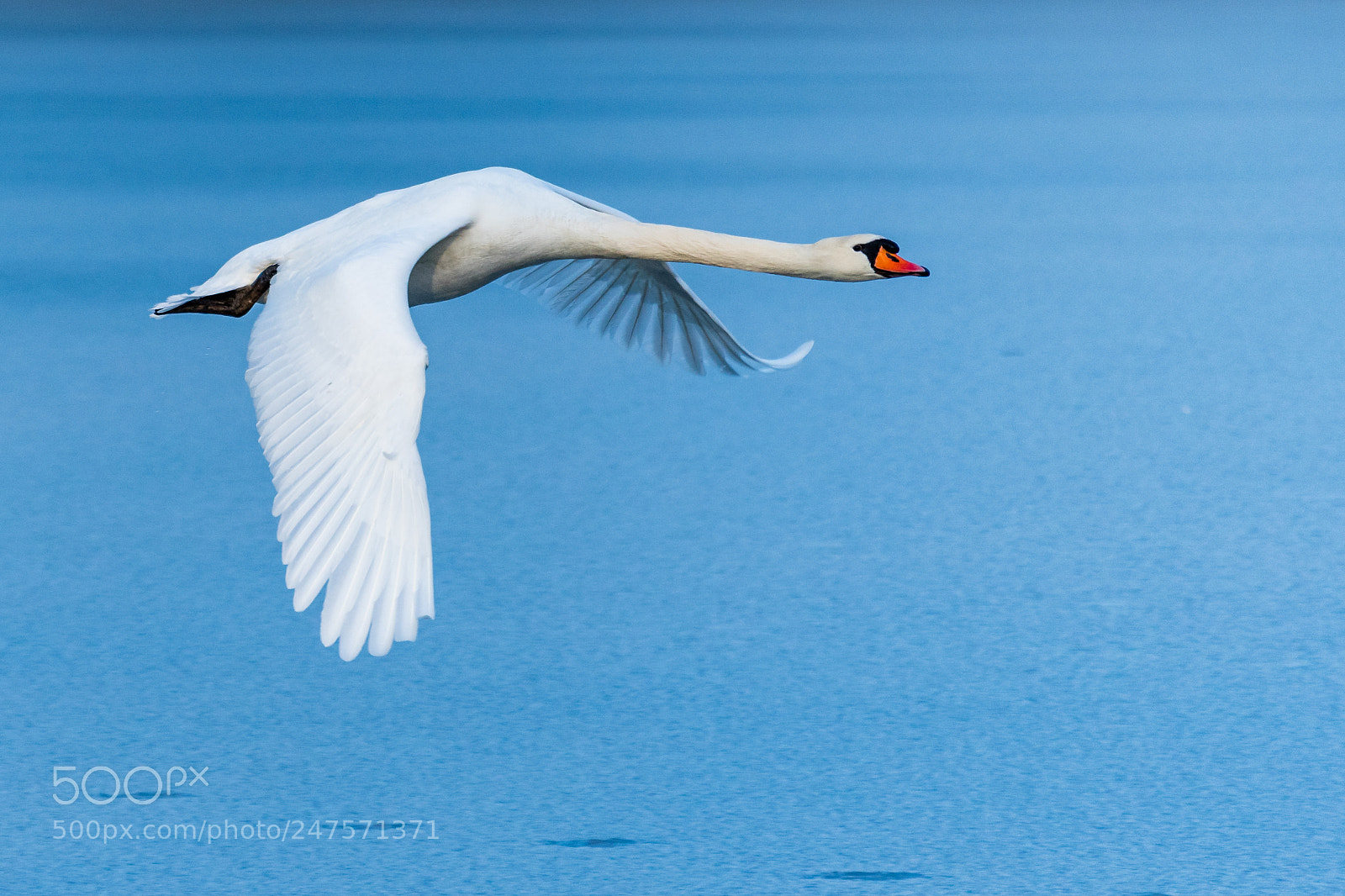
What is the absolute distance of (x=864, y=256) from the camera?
14.1 feet

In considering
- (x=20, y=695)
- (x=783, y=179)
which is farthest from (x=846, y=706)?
(x=783, y=179)

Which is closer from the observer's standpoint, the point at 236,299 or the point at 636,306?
the point at 236,299

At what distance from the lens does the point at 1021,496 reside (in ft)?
17.6

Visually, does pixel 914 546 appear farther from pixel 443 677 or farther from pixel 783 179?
pixel 783 179

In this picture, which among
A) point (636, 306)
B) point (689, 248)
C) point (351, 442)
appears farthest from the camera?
point (636, 306)

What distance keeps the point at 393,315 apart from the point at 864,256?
3.87ft

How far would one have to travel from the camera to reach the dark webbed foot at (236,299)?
429 cm

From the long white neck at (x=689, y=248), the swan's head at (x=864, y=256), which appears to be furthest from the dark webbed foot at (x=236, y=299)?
the swan's head at (x=864, y=256)

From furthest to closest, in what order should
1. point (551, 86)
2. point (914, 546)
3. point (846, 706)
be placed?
point (551, 86) → point (914, 546) → point (846, 706)

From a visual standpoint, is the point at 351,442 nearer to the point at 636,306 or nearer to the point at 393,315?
the point at 393,315

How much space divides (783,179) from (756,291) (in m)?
2.61

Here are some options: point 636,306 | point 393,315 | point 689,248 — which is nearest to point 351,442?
point 393,315

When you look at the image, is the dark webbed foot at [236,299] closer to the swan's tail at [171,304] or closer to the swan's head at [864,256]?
the swan's tail at [171,304]

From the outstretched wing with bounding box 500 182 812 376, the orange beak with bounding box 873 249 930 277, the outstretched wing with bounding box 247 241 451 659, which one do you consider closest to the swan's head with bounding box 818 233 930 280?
the orange beak with bounding box 873 249 930 277
